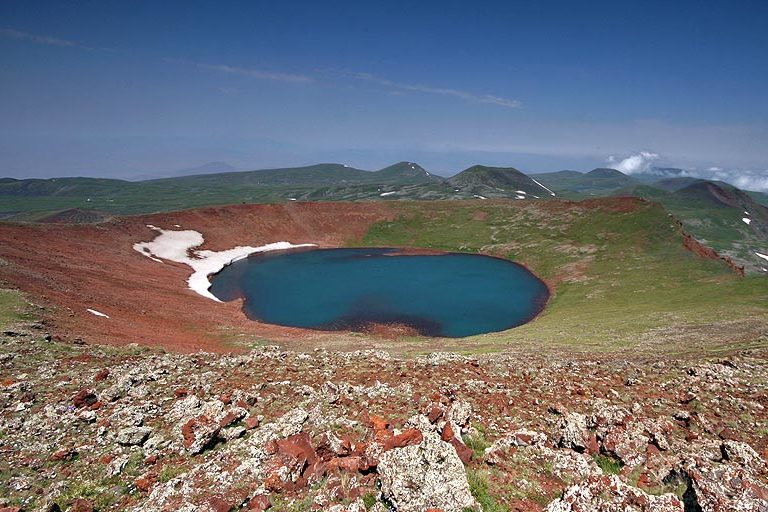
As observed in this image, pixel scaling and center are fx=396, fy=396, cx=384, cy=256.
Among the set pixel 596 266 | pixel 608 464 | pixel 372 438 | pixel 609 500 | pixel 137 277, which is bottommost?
pixel 596 266

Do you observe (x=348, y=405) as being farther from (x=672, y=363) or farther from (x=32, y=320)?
(x=32, y=320)

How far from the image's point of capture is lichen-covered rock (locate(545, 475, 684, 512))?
956 centimetres

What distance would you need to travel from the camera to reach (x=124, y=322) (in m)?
40.7

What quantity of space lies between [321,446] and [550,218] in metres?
120

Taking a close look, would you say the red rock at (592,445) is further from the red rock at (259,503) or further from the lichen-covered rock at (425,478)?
the red rock at (259,503)

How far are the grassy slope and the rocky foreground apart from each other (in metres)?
16.3

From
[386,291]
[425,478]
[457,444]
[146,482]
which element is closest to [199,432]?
[146,482]

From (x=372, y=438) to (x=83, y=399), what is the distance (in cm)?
1144

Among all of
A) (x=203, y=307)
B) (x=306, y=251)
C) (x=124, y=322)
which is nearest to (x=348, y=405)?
(x=124, y=322)

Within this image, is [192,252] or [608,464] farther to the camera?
[192,252]

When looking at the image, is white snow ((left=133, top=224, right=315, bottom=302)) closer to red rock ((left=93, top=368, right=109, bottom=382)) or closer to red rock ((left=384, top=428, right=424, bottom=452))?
red rock ((left=93, top=368, right=109, bottom=382))

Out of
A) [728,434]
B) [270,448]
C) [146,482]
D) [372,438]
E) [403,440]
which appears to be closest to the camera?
[146,482]

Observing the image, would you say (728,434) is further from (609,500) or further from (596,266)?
(596,266)

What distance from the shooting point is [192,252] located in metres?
96.9
